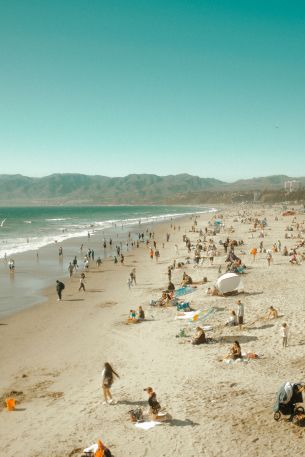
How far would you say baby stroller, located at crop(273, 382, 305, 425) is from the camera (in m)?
8.35

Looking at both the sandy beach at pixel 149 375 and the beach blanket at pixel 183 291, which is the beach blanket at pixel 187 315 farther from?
the beach blanket at pixel 183 291

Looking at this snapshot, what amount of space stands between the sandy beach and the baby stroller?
0.18 metres

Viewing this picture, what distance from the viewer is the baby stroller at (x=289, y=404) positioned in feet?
27.4

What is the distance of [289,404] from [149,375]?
445 cm

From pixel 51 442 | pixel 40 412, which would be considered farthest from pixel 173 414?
pixel 40 412

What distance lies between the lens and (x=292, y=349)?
1258 centimetres

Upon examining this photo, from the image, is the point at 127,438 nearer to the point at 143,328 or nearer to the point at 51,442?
the point at 51,442

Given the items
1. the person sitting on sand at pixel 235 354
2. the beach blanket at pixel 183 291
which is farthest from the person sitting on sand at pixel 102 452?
the beach blanket at pixel 183 291

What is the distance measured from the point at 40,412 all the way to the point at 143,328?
22.5 feet

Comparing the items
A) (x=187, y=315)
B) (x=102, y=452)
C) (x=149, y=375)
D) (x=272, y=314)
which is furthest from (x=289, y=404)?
(x=187, y=315)

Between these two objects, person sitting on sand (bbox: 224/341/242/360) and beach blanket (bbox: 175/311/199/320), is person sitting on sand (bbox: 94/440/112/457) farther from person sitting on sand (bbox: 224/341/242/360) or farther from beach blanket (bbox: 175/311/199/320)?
beach blanket (bbox: 175/311/199/320)

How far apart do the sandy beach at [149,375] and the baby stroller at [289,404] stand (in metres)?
0.18

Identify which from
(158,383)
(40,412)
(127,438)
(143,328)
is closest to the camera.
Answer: (127,438)

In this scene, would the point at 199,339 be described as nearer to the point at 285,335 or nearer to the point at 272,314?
the point at 285,335
